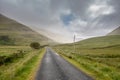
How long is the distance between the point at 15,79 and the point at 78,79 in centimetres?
644

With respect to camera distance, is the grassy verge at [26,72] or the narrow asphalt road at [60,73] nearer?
the narrow asphalt road at [60,73]

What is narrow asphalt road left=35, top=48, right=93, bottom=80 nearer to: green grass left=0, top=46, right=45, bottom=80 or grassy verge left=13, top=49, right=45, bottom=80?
grassy verge left=13, top=49, right=45, bottom=80

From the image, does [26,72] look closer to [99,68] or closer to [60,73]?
[60,73]

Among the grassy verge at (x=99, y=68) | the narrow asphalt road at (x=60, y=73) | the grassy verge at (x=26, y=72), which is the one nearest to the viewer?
the narrow asphalt road at (x=60, y=73)

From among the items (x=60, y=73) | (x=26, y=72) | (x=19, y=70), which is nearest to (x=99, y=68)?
(x=60, y=73)

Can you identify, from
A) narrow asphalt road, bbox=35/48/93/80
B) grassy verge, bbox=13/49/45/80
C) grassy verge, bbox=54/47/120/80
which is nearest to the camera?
narrow asphalt road, bbox=35/48/93/80

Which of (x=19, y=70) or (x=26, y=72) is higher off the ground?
(x=19, y=70)

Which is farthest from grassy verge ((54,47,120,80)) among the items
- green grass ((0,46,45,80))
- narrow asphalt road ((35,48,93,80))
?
green grass ((0,46,45,80))

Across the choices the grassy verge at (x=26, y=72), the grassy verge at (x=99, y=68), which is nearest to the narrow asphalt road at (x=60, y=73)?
the grassy verge at (x=26, y=72)

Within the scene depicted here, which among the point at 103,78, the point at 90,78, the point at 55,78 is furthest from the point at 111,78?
the point at 55,78

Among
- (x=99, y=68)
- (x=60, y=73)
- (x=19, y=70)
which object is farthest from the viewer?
(x=99, y=68)

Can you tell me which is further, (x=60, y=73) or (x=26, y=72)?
(x=26, y=72)

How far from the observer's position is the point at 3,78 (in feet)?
62.1

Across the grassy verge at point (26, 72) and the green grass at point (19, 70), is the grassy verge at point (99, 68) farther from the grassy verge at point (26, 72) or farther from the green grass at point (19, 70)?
the green grass at point (19, 70)
